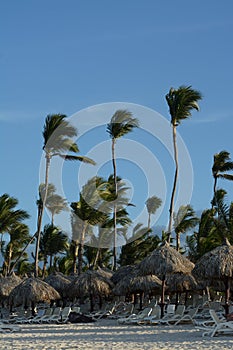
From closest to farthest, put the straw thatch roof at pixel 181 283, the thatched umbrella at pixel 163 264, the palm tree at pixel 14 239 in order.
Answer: the thatched umbrella at pixel 163 264 → the straw thatch roof at pixel 181 283 → the palm tree at pixel 14 239

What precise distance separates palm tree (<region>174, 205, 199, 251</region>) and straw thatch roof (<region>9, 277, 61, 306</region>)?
1274 cm

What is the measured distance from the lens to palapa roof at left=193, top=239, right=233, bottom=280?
16.7 meters

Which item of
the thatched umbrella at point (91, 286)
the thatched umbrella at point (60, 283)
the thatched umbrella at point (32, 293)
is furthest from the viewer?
the thatched umbrella at point (60, 283)

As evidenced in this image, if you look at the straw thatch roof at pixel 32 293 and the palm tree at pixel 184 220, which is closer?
the straw thatch roof at pixel 32 293

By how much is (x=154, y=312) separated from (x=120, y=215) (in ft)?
59.8

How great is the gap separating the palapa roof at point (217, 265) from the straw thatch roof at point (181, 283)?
468cm

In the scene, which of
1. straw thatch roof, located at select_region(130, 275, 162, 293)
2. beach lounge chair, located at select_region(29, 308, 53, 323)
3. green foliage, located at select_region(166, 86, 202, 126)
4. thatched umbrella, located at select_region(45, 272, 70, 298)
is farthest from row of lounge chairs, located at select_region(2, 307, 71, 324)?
green foliage, located at select_region(166, 86, 202, 126)

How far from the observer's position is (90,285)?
23078mm

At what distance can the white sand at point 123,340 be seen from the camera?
11.1m

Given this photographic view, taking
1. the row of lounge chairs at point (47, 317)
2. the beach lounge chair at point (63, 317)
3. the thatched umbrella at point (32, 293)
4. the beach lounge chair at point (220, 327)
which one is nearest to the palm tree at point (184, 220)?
the thatched umbrella at point (32, 293)

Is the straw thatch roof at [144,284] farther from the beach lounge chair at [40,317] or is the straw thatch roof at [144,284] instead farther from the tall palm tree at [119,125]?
the tall palm tree at [119,125]

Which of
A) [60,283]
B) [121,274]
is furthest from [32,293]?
[121,274]

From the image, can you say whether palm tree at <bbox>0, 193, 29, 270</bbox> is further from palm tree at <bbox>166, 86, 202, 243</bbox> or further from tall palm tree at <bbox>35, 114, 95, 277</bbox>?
palm tree at <bbox>166, 86, 202, 243</bbox>

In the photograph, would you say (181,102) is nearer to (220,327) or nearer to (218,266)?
(218,266)
